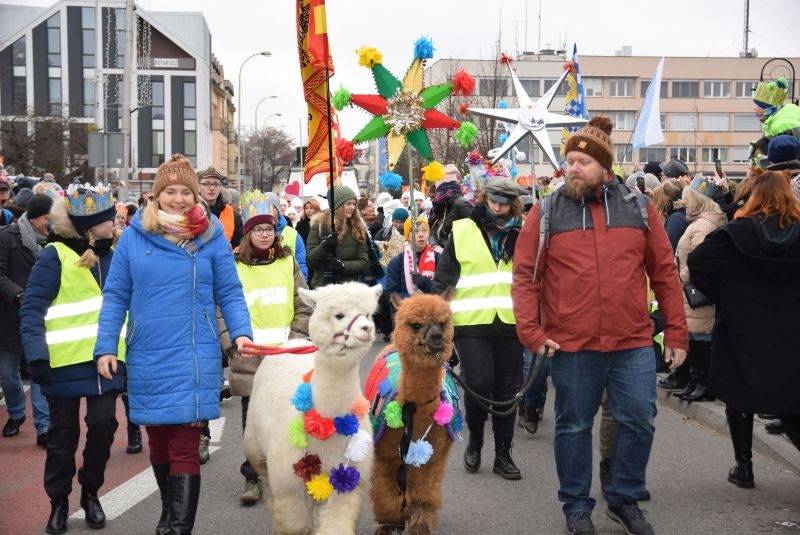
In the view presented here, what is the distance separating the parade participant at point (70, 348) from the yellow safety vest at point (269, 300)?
3.19 ft

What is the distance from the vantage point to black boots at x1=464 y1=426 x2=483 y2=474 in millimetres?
7320

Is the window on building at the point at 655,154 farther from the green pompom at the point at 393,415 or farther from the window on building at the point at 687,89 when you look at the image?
the green pompom at the point at 393,415

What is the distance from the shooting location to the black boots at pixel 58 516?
5.93m

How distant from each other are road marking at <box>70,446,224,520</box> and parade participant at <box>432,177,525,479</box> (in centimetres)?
238

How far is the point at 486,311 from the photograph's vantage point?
6.98 m

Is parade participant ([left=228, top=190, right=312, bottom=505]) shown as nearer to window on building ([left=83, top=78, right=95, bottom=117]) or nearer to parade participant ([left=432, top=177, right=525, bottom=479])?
parade participant ([left=432, top=177, right=525, bottom=479])

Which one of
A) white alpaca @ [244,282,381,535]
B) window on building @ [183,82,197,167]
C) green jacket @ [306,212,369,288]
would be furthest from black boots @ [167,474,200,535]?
window on building @ [183,82,197,167]

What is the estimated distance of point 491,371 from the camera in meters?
7.04

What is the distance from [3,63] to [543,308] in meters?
70.8

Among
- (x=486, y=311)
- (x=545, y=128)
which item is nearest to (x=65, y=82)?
(x=545, y=128)

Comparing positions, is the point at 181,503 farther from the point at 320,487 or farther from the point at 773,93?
the point at 773,93

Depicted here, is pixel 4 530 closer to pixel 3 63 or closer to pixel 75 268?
pixel 75 268

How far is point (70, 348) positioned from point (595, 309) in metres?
3.20

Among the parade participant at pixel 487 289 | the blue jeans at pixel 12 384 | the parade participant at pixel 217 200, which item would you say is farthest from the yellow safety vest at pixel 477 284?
the blue jeans at pixel 12 384
